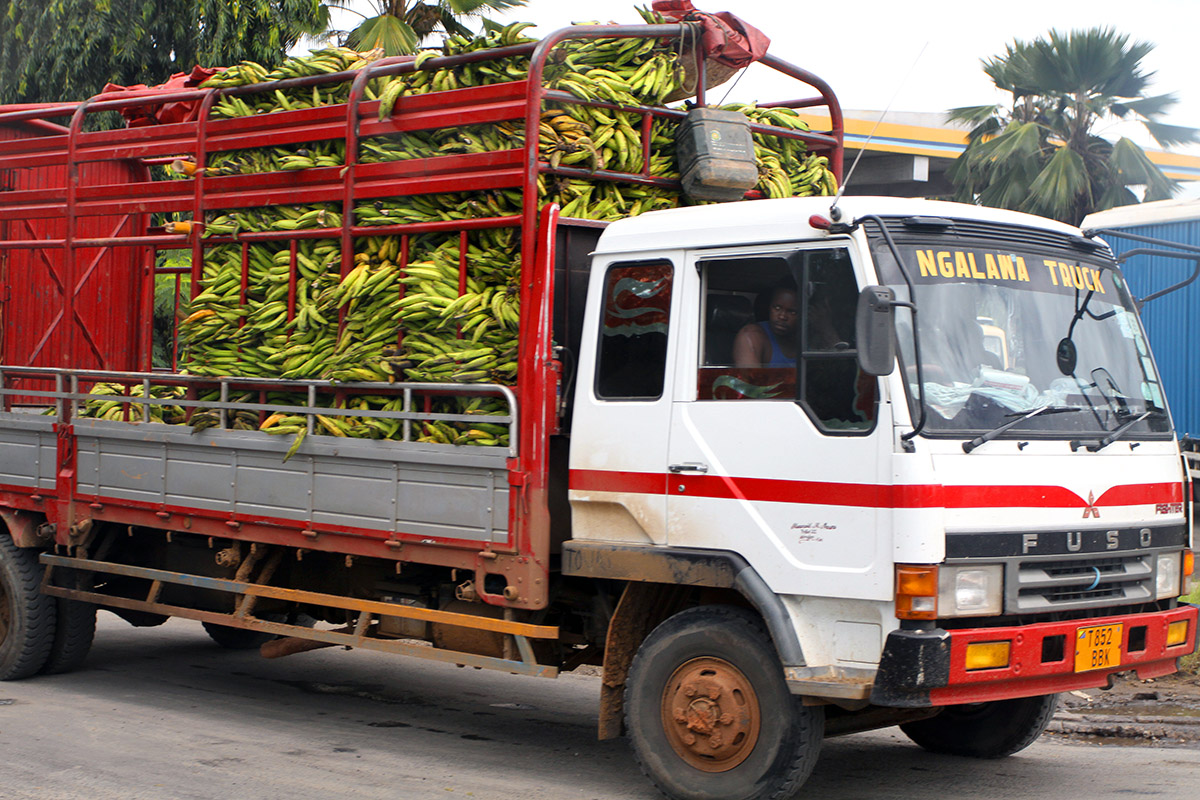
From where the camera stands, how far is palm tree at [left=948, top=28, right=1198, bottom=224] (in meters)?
21.9

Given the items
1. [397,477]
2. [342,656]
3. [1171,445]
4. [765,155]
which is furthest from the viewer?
[342,656]

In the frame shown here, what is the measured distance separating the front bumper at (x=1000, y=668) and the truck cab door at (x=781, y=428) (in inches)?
10.3

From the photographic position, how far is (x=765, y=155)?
7.02 m

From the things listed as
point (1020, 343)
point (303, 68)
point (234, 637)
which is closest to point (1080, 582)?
point (1020, 343)

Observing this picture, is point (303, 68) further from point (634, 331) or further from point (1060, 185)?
point (1060, 185)

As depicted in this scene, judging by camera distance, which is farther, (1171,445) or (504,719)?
(504,719)

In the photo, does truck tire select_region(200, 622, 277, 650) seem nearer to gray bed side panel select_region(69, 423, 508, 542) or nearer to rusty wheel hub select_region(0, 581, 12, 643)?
rusty wheel hub select_region(0, 581, 12, 643)

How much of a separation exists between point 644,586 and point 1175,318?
13.0 metres

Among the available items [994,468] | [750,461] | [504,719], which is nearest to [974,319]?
[994,468]

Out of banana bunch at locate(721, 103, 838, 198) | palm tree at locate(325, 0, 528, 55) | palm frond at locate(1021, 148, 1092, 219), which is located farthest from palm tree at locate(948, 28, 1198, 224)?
banana bunch at locate(721, 103, 838, 198)

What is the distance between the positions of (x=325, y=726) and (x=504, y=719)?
103 cm

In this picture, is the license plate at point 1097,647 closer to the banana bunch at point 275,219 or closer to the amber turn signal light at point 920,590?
the amber turn signal light at point 920,590

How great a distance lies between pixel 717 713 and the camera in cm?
537

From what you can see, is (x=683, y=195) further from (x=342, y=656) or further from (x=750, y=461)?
(x=342, y=656)
